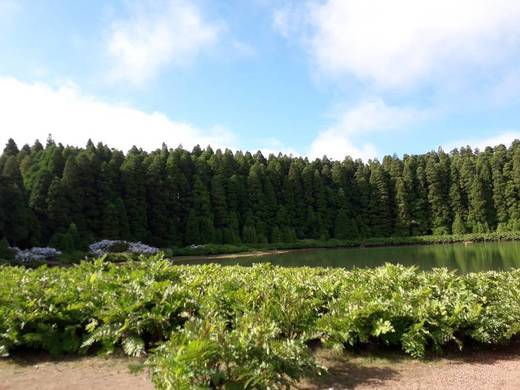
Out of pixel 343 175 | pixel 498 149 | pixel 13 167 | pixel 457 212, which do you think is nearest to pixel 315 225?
pixel 343 175

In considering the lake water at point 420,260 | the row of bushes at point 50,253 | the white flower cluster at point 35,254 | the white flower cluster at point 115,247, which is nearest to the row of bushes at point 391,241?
the white flower cluster at point 115,247

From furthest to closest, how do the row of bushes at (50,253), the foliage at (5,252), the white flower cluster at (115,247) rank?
the white flower cluster at (115,247), the row of bushes at (50,253), the foliage at (5,252)

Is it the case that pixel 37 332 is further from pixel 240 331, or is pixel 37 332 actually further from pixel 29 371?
pixel 240 331

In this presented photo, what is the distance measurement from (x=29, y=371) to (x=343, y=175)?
48.9 metres

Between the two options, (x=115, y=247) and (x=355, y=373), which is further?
(x=115, y=247)

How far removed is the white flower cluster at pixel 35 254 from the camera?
76.0ft

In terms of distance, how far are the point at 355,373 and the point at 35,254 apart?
2451 centimetres

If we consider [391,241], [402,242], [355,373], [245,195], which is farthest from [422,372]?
[245,195]

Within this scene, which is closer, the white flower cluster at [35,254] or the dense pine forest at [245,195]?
the white flower cluster at [35,254]

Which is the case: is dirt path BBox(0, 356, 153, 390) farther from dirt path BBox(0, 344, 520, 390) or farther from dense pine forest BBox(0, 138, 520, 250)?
dense pine forest BBox(0, 138, 520, 250)

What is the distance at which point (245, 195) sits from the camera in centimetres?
4522

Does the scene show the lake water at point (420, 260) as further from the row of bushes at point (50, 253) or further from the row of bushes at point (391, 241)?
the row of bushes at point (391, 241)

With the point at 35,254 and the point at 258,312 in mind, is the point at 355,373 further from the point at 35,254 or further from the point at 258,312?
the point at 35,254

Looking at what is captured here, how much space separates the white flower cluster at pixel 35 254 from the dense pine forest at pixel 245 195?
7.02 feet
